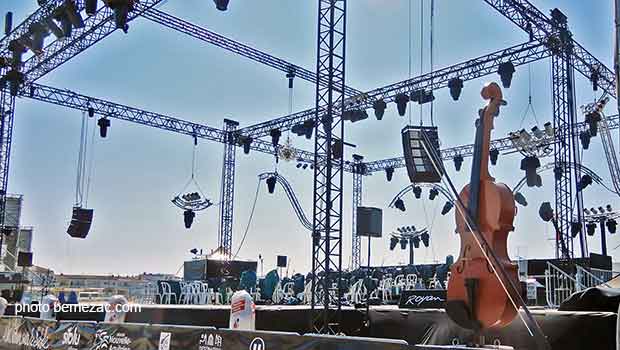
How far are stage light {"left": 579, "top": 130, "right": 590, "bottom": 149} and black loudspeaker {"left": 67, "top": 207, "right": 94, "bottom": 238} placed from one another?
14.5 metres

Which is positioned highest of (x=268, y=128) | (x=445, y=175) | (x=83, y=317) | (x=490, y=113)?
(x=268, y=128)

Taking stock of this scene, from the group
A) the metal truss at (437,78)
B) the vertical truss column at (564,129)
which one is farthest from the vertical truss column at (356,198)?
the vertical truss column at (564,129)

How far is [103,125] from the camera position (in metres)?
16.7

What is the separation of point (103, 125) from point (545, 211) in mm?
13621

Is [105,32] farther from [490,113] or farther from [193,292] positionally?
[490,113]

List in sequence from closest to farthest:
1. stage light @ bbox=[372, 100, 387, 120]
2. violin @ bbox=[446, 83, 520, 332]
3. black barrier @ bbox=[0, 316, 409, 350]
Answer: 1. black barrier @ bbox=[0, 316, 409, 350]
2. violin @ bbox=[446, 83, 520, 332]
3. stage light @ bbox=[372, 100, 387, 120]

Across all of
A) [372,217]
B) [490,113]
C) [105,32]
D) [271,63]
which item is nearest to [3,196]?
[105,32]

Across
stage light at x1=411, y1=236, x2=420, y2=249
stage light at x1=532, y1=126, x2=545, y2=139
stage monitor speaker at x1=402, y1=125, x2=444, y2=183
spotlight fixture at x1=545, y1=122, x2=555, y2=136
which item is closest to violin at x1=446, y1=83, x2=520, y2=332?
stage monitor speaker at x1=402, y1=125, x2=444, y2=183

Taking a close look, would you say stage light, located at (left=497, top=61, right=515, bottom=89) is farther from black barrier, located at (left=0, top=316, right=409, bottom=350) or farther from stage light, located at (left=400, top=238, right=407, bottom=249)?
stage light, located at (left=400, top=238, right=407, bottom=249)

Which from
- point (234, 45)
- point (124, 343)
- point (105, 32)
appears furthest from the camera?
point (234, 45)

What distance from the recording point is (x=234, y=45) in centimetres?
1477

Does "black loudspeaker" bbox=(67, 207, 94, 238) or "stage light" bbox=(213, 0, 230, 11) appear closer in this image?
"stage light" bbox=(213, 0, 230, 11)

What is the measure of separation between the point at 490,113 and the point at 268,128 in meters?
15.4

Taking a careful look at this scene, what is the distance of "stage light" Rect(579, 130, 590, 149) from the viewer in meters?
17.7
